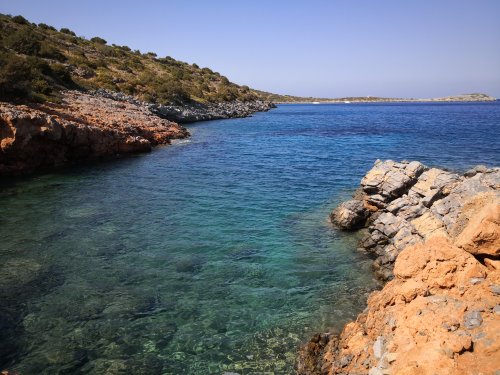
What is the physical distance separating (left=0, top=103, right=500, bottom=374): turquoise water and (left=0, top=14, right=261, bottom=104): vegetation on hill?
11801 mm

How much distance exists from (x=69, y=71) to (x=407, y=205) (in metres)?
59.8

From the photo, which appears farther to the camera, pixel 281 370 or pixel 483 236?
pixel 281 370

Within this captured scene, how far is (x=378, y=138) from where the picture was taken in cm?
5356

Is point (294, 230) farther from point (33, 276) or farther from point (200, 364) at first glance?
point (33, 276)

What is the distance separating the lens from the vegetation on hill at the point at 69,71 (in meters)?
32.2

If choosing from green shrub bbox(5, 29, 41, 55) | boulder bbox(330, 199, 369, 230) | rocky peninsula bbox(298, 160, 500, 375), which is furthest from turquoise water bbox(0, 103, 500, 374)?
green shrub bbox(5, 29, 41, 55)

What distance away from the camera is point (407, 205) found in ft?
54.7

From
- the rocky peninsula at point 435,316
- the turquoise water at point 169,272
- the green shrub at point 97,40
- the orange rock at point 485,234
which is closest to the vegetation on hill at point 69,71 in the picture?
the green shrub at point 97,40

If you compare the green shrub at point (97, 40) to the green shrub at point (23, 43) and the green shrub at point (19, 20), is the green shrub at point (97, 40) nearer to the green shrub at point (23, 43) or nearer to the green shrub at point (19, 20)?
the green shrub at point (19, 20)

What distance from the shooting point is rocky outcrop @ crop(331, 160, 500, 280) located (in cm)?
1348

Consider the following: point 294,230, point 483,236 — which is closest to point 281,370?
point 483,236

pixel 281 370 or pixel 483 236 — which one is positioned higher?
pixel 483 236

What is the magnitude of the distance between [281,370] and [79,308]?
681 cm

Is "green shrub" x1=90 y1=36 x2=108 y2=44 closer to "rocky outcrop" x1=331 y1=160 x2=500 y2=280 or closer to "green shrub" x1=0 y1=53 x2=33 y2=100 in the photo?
"green shrub" x1=0 y1=53 x2=33 y2=100
